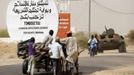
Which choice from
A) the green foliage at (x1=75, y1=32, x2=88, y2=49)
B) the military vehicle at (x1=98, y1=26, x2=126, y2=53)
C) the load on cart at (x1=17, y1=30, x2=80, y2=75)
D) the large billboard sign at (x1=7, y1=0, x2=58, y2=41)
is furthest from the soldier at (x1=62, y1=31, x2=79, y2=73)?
the green foliage at (x1=75, y1=32, x2=88, y2=49)

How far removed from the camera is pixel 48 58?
853 inches

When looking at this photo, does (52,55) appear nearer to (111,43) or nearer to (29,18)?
(29,18)

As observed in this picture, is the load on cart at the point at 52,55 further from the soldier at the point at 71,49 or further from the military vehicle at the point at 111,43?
the military vehicle at the point at 111,43

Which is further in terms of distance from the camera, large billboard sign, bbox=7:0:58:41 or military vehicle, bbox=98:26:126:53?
military vehicle, bbox=98:26:126:53

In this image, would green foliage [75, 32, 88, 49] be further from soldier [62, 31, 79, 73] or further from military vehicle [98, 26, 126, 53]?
soldier [62, 31, 79, 73]

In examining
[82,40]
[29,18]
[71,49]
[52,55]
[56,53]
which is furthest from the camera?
[82,40]

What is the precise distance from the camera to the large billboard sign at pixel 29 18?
2352cm

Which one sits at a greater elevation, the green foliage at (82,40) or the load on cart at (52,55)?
the load on cart at (52,55)

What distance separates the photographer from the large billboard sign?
926 inches

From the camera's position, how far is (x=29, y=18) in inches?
934

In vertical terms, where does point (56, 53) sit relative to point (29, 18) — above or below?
below

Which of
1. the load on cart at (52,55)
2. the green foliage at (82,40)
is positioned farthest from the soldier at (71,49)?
the green foliage at (82,40)

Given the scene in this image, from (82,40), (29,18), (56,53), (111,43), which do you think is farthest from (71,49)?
(82,40)

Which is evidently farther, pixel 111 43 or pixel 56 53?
pixel 111 43
